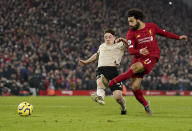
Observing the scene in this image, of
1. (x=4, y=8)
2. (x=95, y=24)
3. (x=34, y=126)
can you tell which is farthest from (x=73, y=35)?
(x=34, y=126)

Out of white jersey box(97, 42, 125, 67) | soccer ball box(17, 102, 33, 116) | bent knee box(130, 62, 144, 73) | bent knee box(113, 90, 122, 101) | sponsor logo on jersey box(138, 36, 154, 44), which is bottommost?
soccer ball box(17, 102, 33, 116)

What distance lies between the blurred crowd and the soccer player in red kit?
18133mm

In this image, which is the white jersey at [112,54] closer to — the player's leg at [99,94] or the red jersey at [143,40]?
the player's leg at [99,94]

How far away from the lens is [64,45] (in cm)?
3297

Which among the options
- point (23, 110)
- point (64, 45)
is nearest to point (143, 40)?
point (23, 110)

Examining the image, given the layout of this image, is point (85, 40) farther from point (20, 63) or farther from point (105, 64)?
point (105, 64)

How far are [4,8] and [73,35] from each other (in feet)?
21.8

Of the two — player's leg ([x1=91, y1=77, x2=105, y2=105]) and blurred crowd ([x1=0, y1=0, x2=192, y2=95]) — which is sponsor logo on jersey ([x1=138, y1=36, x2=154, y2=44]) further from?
blurred crowd ([x1=0, y1=0, x2=192, y2=95])

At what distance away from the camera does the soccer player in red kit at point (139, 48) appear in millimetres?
8578

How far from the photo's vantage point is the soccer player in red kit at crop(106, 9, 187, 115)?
8.58 meters

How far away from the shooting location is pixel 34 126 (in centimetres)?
651

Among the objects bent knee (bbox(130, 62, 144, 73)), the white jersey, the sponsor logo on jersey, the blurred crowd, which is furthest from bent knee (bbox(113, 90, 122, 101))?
the blurred crowd

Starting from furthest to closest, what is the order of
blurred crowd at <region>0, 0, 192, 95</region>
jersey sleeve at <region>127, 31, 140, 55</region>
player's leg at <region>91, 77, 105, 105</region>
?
blurred crowd at <region>0, 0, 192, 95</region>
player's leg at <region>91, 77, 105, 105</region>
jersey sleeve at <region>127, 31, 140, 55</region>

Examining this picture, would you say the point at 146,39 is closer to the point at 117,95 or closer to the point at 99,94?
the point at 117,95
